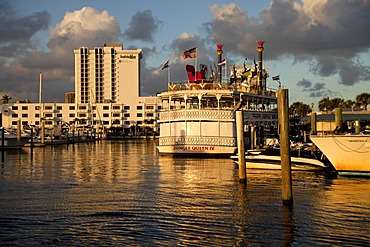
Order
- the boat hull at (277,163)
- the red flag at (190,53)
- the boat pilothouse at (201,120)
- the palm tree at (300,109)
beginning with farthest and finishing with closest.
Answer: the palm tree at (300,109) < the red flag at (190,53) < the boat pilothouse at (201,120) < the boat hull at (277,163)

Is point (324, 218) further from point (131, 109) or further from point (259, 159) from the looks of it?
point (131, 109)

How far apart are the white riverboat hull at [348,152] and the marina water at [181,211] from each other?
47.1 inches

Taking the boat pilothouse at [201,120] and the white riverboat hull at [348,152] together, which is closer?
the white riverboat hull at [348,152]

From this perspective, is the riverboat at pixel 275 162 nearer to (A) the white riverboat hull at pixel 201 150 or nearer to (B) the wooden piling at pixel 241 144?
(B) the wooden piling at pixel 241 144

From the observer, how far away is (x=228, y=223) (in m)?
19.0

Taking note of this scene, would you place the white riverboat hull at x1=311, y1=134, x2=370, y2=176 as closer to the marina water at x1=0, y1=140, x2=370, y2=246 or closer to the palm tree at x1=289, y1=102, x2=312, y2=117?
the marina water at x1=0, y1=140, x2=370, y2=246

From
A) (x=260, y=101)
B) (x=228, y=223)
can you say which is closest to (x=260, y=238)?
(x=228, y=223)

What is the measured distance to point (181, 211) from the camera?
850 inches

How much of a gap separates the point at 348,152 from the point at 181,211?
1546 centimetres

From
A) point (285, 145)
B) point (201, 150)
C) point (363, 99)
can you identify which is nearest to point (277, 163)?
point (285, 145)

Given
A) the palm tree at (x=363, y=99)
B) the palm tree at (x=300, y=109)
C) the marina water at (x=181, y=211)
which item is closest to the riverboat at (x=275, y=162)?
the marina water at (x=181, y=211)

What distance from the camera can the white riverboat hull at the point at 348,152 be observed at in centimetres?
3116

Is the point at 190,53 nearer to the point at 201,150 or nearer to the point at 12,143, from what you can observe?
the point at 201,150

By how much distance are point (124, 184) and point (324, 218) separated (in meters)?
14.9
